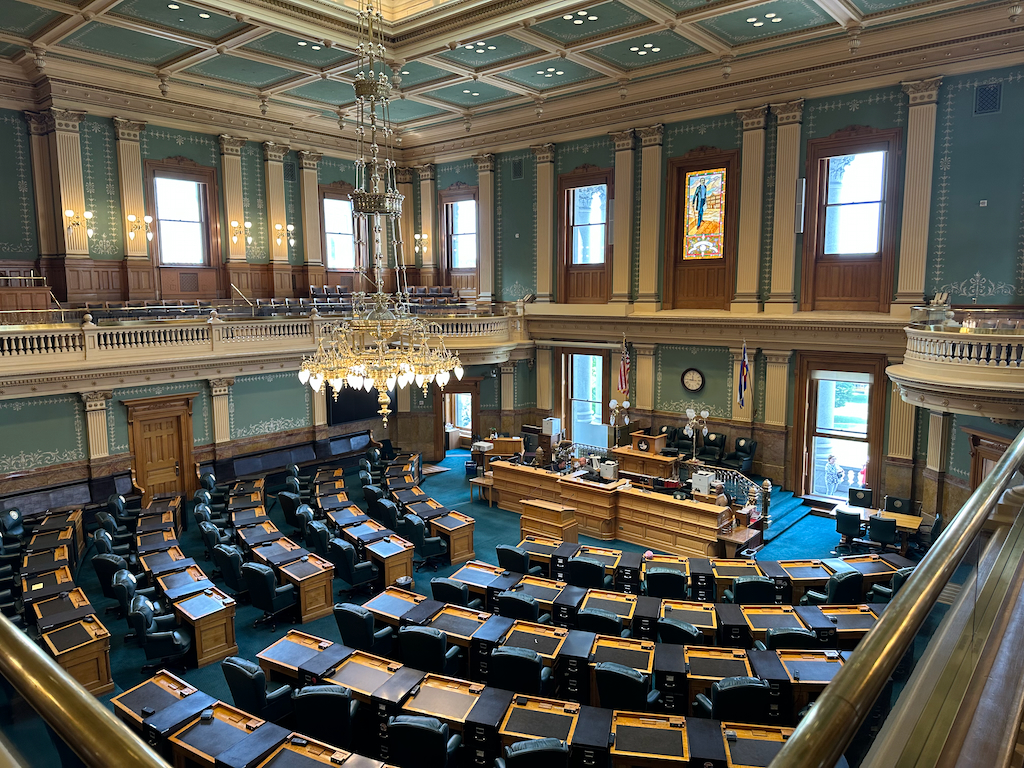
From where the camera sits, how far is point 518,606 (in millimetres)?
8031

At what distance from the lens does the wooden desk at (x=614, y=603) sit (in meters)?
7.84

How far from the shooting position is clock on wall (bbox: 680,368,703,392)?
16655mm

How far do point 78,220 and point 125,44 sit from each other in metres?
4.07

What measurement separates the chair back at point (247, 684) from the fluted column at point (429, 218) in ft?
55.6

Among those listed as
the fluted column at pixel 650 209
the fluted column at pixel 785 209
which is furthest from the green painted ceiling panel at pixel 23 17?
the fluted column at pixel 785 209

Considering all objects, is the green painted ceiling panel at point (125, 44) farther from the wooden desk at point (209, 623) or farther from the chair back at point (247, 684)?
the chair back at point (247, 684)

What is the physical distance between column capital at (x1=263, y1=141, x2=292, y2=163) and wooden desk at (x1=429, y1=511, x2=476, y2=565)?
40.0 ft

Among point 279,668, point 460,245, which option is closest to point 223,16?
point 460,245

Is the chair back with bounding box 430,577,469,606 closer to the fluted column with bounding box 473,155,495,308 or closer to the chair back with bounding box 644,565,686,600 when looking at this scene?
the chair back with bounding box 644,565,686,600

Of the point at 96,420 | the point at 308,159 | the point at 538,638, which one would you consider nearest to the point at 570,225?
the point at 308,159

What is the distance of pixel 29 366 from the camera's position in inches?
487

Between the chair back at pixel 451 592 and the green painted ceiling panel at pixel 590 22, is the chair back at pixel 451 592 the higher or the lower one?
the lower one

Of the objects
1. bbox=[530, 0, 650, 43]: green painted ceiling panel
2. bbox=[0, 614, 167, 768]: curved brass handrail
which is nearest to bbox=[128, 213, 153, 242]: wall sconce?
bbox=[530, 0, 650, 43]: green painted ceiling panel

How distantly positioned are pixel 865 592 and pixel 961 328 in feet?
14.4
